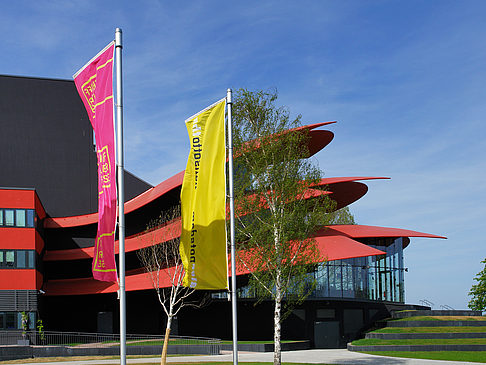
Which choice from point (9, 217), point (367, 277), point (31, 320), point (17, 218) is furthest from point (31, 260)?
point (367, 277)

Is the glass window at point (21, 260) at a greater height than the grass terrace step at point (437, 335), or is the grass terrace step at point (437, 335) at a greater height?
the glass window at point (21, 260)

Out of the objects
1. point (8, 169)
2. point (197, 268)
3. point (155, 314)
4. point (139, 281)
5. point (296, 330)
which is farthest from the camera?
point (8, 169)

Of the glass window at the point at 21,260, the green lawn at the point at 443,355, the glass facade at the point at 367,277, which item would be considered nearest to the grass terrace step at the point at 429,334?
the green lawn at the point at 443,355

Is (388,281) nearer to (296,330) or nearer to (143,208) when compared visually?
(296,330)

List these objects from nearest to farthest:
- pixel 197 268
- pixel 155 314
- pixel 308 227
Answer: pixel 197 268
pixel 308 227
pixel 155 314

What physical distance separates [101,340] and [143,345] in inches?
349

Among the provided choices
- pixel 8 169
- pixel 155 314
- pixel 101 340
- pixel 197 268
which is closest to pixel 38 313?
pixel 101 340

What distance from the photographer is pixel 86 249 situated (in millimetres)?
58281

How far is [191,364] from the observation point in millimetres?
30422

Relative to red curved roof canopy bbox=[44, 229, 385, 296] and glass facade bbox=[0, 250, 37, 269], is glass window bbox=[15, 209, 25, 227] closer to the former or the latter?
glass facade bbox=[0, 250, 37, 269]

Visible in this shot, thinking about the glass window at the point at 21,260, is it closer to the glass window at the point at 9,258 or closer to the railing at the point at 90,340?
the glass window at the point at 9,258

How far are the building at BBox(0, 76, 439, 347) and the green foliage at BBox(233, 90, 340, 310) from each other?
41.0 feet

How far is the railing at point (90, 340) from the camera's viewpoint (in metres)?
40.6

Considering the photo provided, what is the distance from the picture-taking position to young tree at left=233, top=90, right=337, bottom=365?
27.2 metres
